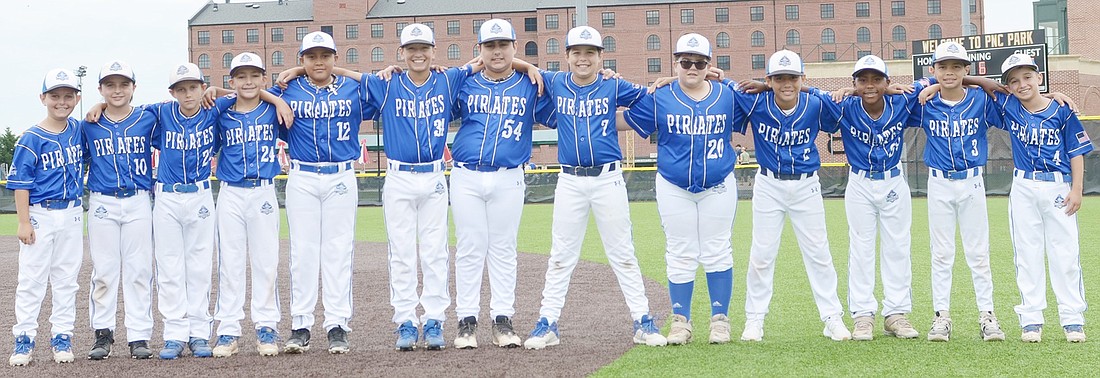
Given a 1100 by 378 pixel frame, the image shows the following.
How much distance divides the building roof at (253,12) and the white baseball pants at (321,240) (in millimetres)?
73823

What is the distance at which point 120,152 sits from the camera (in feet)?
18.8

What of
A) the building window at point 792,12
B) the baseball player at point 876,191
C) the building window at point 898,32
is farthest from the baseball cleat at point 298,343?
the building window at point 898,32

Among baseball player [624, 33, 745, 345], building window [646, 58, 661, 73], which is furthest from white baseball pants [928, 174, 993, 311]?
building window [646, 58, 661, 73]

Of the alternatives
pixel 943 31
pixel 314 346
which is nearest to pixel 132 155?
pixel 314 346

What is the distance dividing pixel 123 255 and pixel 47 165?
677 mm

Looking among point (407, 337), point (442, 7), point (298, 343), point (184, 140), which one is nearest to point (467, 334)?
point (407, 337)

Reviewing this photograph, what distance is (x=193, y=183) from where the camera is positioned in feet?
19.0

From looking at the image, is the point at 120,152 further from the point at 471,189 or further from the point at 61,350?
the point at 471,189

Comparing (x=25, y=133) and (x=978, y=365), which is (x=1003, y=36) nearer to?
(x=978, y=365)

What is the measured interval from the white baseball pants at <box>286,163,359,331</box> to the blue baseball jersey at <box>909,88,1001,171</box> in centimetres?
361

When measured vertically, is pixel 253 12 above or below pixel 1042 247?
above

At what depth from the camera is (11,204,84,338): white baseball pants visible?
18.5 ft

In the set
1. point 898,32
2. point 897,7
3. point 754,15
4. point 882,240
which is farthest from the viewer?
point 754,15

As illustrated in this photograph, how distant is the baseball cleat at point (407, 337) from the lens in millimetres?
5750
